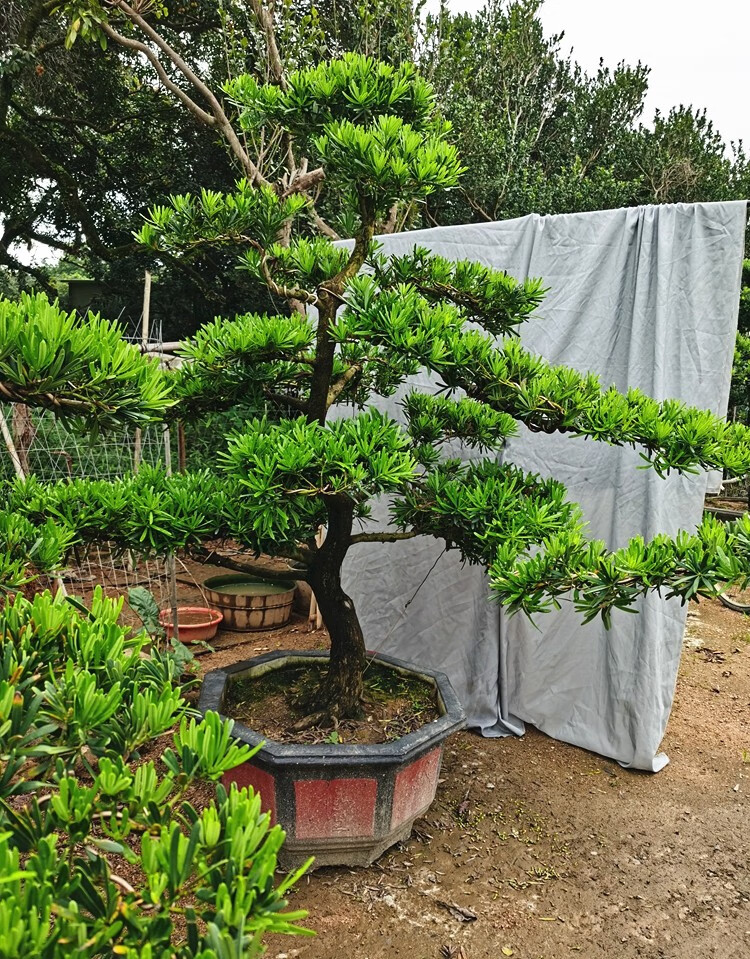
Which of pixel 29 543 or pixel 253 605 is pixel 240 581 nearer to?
pixel 253 605

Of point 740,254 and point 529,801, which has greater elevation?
point 740,254

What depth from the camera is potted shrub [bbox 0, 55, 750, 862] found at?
1401 mm

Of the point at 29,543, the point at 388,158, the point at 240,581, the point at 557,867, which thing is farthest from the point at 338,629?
the point at 240,581

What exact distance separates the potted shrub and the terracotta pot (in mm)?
1518

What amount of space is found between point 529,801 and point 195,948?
2009 mm

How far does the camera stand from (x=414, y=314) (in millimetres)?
1543

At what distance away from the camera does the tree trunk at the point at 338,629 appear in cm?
202

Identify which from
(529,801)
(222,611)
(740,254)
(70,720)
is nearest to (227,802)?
(70,720)

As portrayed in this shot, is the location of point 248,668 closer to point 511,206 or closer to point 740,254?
point 740,254

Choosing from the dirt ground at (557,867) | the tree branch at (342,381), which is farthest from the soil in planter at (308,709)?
the tree branch at (342,381)

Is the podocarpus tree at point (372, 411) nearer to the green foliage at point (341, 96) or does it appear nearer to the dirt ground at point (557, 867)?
the green foliage at point (341, 96)

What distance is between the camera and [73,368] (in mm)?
854

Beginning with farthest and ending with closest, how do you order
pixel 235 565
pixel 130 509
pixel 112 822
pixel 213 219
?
1. pixel 235 565
2. pixel 213 219
3. pixel 130 509
4. pixel 112 822

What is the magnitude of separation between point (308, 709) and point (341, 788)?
0.34 meters
